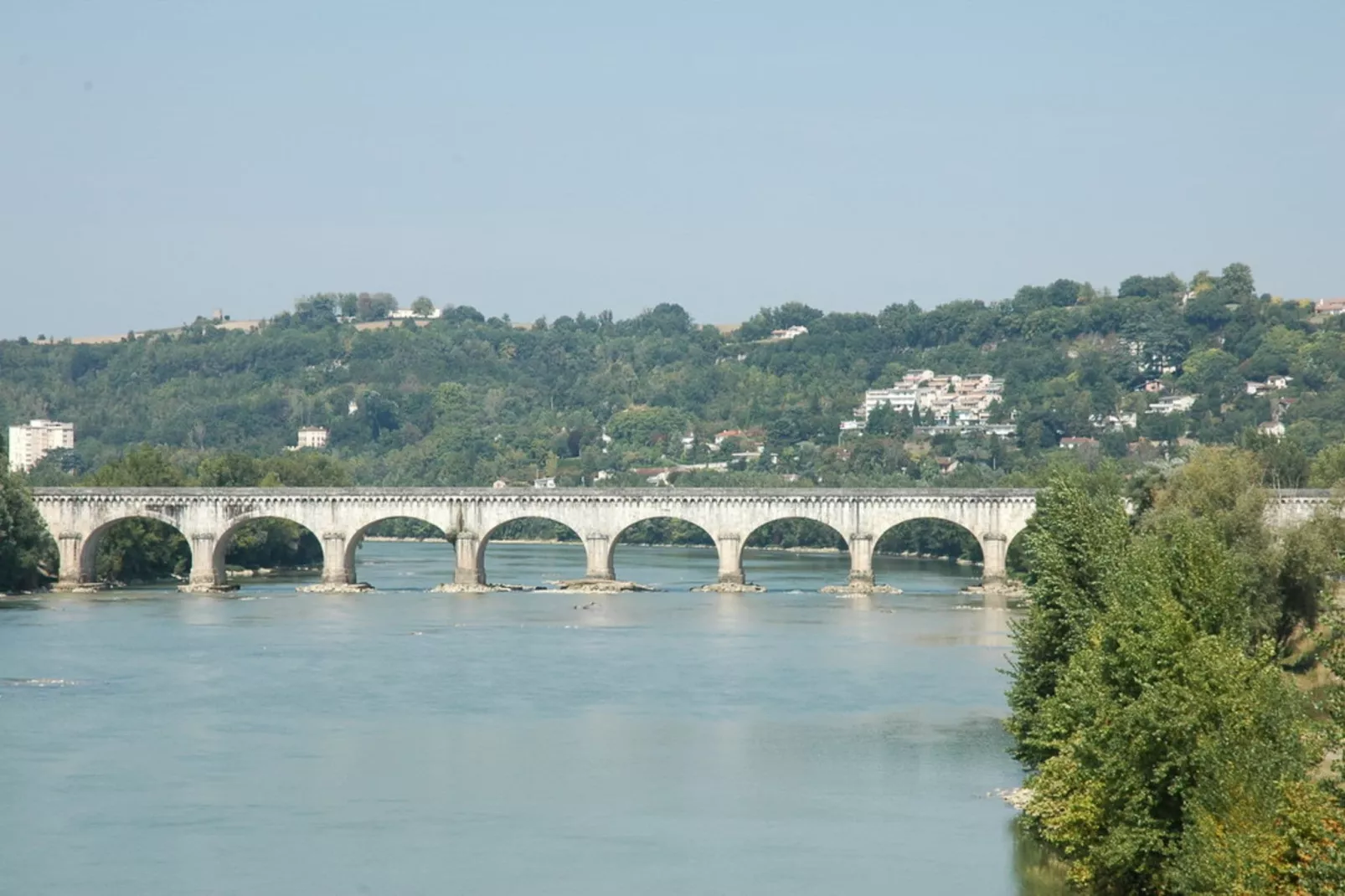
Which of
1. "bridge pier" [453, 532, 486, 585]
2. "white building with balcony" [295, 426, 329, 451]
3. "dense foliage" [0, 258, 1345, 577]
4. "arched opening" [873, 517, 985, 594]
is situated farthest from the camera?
"white building with balcony" [295, 426, 329, 451]

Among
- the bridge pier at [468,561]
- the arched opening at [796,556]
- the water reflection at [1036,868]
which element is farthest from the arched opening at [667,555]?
the water reflection at [1036,868]

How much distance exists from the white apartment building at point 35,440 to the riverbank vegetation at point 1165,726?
151881 mm

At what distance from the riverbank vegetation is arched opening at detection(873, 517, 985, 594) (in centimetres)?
4432

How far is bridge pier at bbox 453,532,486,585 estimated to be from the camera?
73625 mm

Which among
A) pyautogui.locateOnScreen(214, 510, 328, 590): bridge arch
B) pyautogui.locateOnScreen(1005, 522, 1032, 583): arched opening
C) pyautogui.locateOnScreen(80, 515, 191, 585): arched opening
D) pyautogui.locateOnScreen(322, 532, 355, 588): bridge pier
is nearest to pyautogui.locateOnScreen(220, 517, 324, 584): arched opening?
pyautogui.locateOnScreen(214, 510, 328, 590): bridge arch

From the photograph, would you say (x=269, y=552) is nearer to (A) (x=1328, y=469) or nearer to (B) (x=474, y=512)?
(B) (x=474, y=512)

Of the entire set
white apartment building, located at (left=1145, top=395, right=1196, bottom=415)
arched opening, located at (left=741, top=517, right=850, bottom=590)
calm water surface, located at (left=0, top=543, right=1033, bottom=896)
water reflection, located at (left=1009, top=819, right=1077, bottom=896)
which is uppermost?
white apartment building, located at (left=1145, top=395, right=1196, bottom=415)

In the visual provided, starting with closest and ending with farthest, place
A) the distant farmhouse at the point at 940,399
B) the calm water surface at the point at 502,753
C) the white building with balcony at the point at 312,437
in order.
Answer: the calm water surface at the point at 502,753 → the distant farmhouse at the point at 940,399 → the white building with balcony at the point at 312,437

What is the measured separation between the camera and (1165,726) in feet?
81.9

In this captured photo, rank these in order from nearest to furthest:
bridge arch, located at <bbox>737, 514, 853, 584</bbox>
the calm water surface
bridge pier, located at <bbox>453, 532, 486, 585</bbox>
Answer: the calm water surface
bridge pier, located at <bbox>453, 532, 486, 585</bbox>
bridge arch, located at <bbox>737, 514, 853, 584</bbox>

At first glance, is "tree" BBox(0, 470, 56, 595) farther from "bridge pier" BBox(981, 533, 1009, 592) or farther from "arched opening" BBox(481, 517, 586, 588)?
"bridge pier" BBox(981, 533, 1009, 592)

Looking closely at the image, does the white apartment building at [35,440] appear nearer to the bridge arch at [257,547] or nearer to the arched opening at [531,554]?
the arched opening at [531,554]

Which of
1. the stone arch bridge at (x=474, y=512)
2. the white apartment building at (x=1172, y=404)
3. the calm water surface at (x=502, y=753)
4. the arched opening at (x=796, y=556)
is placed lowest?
the calm water surface at (x=502, y=753)

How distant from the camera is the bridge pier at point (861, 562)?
7212cm
